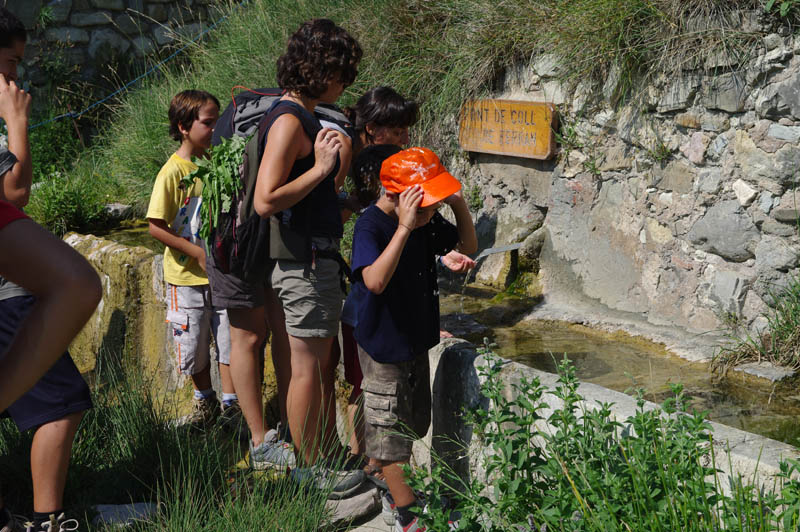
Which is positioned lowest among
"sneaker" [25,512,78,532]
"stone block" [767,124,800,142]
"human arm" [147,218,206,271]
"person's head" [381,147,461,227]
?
"sneaker" [25,512,78,532]

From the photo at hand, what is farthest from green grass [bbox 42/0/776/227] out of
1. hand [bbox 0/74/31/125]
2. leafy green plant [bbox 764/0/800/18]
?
hand [bbox 0/74/31/125]

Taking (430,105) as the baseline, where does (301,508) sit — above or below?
below

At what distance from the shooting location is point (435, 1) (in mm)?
5879

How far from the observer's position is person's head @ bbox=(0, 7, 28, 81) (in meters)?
2.78

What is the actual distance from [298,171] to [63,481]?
53.3 inches

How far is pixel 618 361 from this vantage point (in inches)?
162

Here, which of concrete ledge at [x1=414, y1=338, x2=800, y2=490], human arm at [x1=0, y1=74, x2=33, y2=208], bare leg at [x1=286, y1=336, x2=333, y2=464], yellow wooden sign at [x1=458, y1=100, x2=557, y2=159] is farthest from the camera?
yellow wooden sign at [x1=458, y1=100, x2=557, y2=159]

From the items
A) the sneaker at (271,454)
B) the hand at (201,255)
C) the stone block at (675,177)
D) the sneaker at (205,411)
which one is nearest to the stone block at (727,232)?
the stone block at (675,177)

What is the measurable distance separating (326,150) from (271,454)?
134 cm

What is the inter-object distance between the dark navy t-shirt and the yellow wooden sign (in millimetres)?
2412

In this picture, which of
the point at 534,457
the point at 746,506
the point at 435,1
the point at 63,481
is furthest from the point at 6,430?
the point at 435,1

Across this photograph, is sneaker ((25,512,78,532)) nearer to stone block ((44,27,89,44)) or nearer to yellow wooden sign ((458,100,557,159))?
yellow wooden sign ((458,100,557,159))

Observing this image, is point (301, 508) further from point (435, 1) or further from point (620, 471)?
point (435, 1)

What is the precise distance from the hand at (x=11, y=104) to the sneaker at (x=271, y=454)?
1580 millimetres
